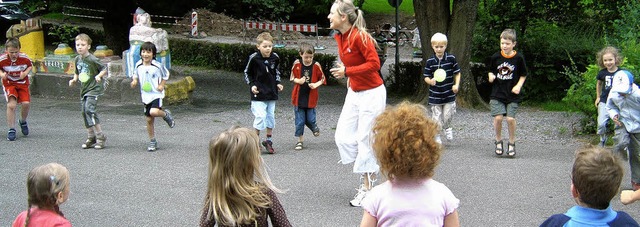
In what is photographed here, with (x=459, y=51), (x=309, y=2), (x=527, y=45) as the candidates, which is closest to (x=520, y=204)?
(x=459, y=51)

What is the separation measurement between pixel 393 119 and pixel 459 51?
424 inches

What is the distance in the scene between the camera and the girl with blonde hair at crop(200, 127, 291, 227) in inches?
144

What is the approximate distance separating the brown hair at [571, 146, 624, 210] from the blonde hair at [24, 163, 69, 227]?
2511mm

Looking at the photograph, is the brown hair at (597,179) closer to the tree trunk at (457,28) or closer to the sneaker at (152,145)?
the sneaker at (152,145)

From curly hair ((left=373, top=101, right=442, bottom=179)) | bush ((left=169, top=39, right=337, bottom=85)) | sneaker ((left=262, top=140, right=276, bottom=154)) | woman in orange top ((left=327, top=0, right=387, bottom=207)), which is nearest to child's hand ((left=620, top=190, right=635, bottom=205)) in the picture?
curly hair ((left=373, top=101, right=442, bottom=179))

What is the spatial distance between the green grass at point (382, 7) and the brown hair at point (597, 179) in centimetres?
3391

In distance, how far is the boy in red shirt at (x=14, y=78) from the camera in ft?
33.2

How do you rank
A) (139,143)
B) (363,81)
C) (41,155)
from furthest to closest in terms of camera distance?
(139,143)
(41,155)
(363,81)

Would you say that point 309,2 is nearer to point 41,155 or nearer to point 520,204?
point 41,155

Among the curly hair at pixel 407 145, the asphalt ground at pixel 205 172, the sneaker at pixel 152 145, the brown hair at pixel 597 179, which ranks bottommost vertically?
the asphalt ground at pixel 205 172

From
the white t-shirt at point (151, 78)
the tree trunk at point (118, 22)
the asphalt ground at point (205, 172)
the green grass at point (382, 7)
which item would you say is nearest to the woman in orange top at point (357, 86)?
the asphalt ground at point (205, 172)

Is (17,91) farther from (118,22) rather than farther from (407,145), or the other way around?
(118,22)

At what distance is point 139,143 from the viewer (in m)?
10.0

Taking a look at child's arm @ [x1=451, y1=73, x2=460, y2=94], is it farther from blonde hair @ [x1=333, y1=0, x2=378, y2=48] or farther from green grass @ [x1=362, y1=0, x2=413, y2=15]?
green grass @ [x1=362, y1=0, x2=413, y2=15]
